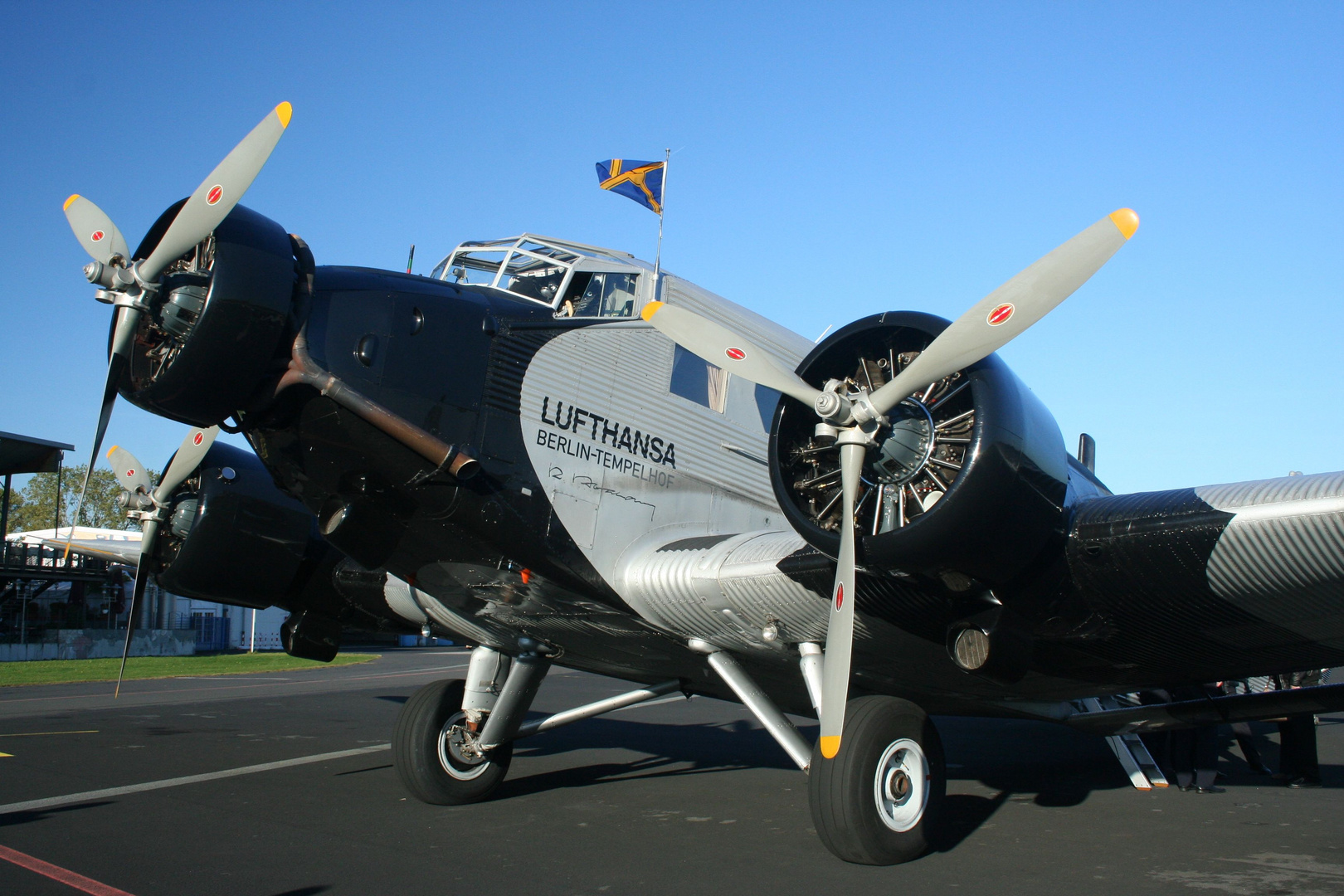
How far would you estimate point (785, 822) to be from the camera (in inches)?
316

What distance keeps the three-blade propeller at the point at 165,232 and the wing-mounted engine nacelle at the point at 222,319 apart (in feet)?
0.31

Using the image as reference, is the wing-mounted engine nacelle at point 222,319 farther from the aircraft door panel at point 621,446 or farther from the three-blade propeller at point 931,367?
the three-blade propeller at point 931,367

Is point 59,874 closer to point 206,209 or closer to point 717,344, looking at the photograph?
point 206,209

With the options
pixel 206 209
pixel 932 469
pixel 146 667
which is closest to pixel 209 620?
pixel 146 667

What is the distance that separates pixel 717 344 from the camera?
6301mm

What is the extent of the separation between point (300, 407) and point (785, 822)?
516 cm

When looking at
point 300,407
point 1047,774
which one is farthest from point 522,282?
point 1047,774

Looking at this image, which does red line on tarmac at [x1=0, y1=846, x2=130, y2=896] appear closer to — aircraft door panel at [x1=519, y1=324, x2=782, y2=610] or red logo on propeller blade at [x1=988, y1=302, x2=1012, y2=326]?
aircraft door panel at [x1=519, y1=324, x2=782, y2=610]

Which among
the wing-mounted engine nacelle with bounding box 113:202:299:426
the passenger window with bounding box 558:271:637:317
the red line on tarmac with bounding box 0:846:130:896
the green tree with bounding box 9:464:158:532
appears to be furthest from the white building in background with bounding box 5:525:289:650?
the wing-mounted engine nacelle with bounding box 113:202:299:426

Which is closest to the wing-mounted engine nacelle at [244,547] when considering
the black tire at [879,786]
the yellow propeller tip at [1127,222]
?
the black tire at [879,786]

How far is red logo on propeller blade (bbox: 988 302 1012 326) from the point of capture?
5.43 m

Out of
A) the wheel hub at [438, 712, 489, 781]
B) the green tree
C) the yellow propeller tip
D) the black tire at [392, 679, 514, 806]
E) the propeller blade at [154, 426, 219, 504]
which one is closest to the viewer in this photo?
the yellow propeller tip

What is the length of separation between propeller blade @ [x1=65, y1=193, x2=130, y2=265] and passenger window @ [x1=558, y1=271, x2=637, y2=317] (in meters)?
3.13

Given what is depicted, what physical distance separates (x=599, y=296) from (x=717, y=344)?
1853mm
